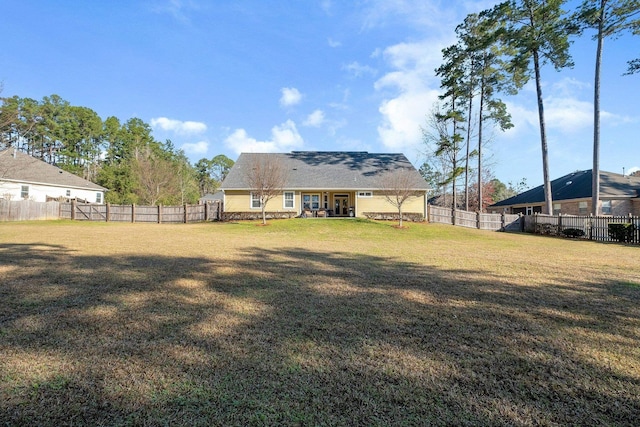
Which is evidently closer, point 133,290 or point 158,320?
point 158,320

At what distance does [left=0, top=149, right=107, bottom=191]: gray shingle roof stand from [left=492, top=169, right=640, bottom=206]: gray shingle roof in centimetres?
4585

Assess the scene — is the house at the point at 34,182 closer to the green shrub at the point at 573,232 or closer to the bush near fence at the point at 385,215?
the bush near fence at the point at 385,215

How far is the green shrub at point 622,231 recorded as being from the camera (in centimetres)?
1537

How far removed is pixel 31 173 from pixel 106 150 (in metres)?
25.3

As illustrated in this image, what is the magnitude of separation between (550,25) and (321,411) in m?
26.0

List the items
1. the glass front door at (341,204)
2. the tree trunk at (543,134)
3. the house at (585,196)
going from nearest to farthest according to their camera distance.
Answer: the tree trunk at (543,134) < the house at (585,196) < the glass front door at (341,204)

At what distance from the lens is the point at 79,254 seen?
8305 millimetres

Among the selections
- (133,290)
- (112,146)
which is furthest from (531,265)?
(112,146)

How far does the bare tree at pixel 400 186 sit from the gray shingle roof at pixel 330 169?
12.0 inches

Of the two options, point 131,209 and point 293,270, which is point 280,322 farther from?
point 131,209

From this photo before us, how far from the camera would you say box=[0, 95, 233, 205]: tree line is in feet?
114


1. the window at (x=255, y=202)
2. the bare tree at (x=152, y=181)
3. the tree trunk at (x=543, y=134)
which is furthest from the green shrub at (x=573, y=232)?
the bare tree at (x=152, y=181)

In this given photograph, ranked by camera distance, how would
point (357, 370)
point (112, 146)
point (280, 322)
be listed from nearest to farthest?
point (357, 370) < point (280, 322) < point (112, 146)

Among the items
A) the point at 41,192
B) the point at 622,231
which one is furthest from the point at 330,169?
the point at 41,192
